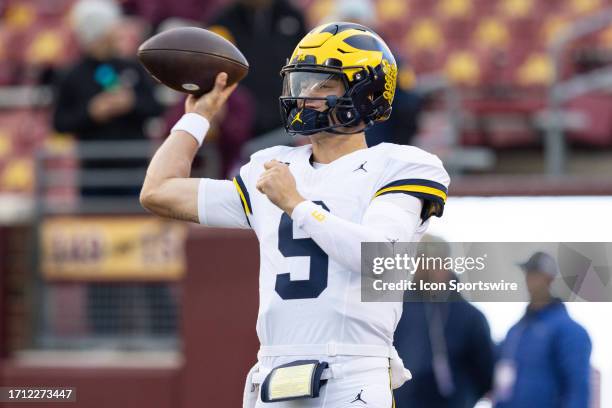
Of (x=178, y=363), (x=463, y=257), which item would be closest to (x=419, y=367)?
(x=463, y=257)

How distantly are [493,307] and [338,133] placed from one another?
2.05 metres

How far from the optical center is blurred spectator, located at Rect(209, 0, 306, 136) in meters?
7.31

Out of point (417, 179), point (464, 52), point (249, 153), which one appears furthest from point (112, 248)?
point (464, 52)

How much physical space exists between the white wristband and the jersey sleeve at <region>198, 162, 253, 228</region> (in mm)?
166

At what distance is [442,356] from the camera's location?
5.76m

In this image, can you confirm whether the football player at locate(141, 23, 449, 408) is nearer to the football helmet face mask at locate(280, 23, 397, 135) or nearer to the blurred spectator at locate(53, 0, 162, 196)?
the football helmet face mask at locate(280, 23, 397, 135)

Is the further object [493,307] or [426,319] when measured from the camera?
[426,319]

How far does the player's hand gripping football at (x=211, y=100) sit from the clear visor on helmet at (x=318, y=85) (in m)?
0.31

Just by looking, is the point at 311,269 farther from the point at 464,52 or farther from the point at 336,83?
the point at 464,52

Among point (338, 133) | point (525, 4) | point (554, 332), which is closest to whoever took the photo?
point (338, 133)

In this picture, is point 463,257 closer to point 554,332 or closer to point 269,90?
point 554,332

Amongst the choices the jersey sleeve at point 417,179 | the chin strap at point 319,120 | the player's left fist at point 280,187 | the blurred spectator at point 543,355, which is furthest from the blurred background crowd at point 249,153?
the player's left fist at point 280,187

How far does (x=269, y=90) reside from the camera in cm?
729

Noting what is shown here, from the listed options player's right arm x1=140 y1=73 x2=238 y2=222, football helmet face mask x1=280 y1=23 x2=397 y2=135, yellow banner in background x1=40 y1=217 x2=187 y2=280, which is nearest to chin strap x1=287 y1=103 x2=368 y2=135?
football helmet face mask x1=280 y1=23 x2=397 y2=135
